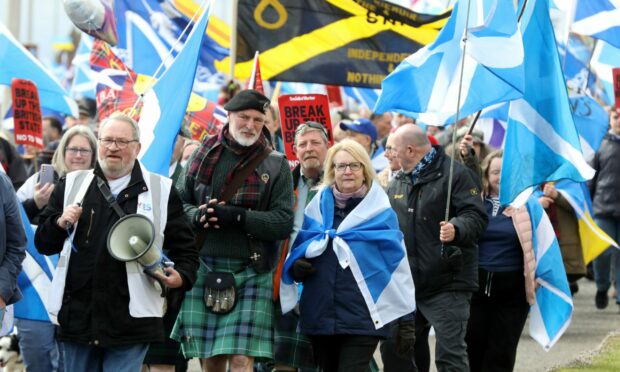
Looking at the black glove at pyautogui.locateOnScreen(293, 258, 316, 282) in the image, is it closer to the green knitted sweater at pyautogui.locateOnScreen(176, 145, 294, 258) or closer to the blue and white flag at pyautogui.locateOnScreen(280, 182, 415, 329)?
the blue and white flag at pyautogui.locateOnScreen(280, 182, 415, 329)

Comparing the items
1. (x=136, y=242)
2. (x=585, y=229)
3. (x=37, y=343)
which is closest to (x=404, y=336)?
(x=136, y=242)

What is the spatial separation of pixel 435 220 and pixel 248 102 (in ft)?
5.47

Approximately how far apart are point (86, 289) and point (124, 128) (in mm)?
880

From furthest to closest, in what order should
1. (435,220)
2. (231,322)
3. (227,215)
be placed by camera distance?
(435,220), (231,322), (227,215)

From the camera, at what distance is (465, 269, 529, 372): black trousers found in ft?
33.5

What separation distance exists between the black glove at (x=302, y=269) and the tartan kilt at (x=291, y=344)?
0.62m

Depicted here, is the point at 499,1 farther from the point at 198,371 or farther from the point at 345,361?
the point at 198,371

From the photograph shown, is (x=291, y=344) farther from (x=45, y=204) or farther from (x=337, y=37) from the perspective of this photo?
(x=337, y=37)

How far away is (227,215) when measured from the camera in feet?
27.2

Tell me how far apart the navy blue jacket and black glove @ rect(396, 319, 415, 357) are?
24cm

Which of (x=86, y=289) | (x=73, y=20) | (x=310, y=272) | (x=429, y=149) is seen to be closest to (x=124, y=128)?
(x=86, y=289)

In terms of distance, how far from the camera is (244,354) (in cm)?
842

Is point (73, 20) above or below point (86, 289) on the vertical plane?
above

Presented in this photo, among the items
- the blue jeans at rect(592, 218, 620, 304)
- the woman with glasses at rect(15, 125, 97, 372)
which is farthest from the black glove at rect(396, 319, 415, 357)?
the blue jeans at rect(592, 218, 620, 304)
